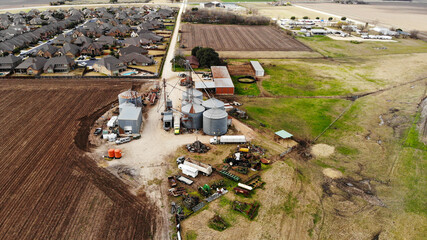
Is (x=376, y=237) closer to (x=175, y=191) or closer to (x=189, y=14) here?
(x=175, y=191)

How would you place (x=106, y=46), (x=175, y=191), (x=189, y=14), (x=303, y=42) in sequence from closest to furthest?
(x=175, y=191)
(x=106, y=46)
(x=303, y=42)
(x=189, y=14)

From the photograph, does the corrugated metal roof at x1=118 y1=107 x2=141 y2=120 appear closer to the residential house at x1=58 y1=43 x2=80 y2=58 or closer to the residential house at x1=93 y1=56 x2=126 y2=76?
the residential house at x1=93 y1=56 x2=126 y2=76

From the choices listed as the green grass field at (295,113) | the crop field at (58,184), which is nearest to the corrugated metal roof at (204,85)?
the green grass field at (295,113)

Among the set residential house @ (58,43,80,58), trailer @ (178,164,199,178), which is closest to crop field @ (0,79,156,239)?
trailer @ (178,164,199,178)

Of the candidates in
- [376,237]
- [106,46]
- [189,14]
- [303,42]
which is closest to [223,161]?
[376,237]

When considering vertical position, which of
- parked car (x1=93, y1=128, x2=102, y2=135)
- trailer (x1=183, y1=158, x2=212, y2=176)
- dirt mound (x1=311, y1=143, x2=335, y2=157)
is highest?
parked car (x1=93, y1=128, x2=102, y2=135)

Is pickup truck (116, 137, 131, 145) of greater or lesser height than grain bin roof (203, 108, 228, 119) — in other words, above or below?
below

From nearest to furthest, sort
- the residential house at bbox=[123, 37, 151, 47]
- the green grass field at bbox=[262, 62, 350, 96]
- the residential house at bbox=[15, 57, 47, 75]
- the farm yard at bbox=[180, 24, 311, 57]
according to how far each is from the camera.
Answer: the green grass field at bbox=[262, 62, 350, 96] → the residential house at bbox=[15, 57, 47, 75] → the residential house at bbox=[123, 37, 151, 47] → the farm yard at bbox=[180, 24, 311, 57]
